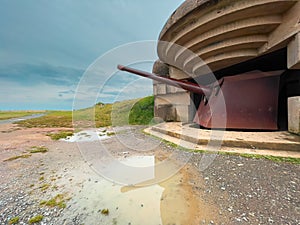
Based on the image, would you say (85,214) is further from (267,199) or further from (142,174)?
(267,199)

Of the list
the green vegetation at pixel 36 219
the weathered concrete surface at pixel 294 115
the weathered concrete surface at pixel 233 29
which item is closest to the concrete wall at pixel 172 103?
the weathered concrete surface at pixel 233 29

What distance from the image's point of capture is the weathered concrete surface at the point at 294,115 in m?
2.73

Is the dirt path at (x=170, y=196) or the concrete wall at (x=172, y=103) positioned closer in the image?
the dirt path at (x=170, y=196)

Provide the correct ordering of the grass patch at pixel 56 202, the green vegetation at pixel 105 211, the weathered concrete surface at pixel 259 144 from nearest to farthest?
the green vegetation at pixel 105 211 < the grass patch at pixel 56 202 < the weathered concrete surface at pixel 259 144

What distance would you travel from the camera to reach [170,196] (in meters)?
1.72

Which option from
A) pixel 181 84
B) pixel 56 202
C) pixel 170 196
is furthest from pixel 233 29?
pixel 56 202

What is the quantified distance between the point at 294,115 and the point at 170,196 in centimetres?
306

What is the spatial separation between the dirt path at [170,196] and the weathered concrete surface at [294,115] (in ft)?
4.21

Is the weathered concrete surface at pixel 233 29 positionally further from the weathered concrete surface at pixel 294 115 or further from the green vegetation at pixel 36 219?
the green vegetation at pixel 36 219

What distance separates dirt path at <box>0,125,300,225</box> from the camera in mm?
1382

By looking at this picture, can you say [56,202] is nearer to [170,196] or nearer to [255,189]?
[170,196]

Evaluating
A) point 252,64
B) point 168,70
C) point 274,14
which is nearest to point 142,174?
point 274,14

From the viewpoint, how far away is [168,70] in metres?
7.36

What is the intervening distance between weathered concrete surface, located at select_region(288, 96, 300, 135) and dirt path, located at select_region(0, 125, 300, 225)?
1.28 m
